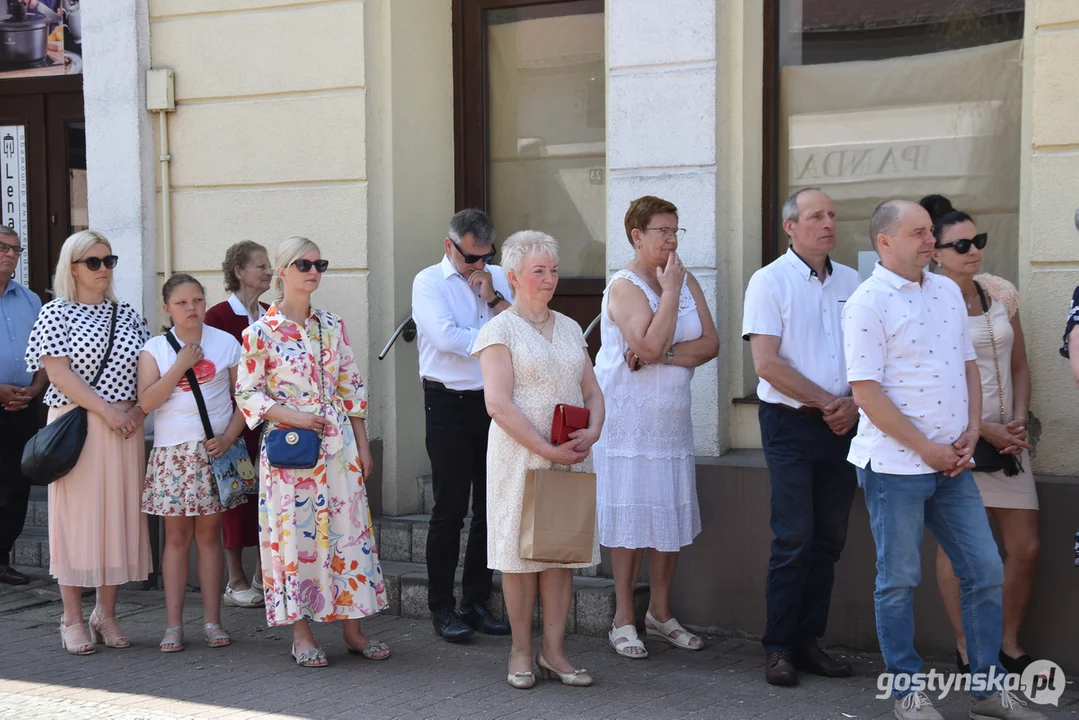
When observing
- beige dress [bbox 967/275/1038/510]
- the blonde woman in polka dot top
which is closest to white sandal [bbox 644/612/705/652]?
beige dress [bbox 967/275/1038/510]

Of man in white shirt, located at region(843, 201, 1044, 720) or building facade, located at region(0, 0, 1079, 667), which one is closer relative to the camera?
man in white shirt, located at region(843, 201, 1044, 720)

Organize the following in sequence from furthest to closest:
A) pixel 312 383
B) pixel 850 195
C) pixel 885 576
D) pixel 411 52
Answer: pixel 411 52 → pixel 850 195 → pixel 312 383 → pixel 885 576

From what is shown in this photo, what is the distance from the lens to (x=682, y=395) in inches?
229

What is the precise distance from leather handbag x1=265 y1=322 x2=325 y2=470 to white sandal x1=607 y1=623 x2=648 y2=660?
5.07ft

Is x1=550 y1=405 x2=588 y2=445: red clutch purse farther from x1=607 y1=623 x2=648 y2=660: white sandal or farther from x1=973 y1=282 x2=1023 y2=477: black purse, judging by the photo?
x1=973 y1=282 x2=1023 y2=477: black purse

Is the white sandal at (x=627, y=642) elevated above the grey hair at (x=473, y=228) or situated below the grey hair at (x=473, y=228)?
below

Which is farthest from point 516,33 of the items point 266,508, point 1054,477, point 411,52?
point 1054,477

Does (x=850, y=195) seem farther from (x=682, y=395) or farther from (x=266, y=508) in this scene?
(x=266, y=508)

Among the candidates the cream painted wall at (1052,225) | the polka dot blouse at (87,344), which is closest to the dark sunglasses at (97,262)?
the polka dot blouse at (87,344)

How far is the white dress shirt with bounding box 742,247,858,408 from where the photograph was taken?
17.4 feet

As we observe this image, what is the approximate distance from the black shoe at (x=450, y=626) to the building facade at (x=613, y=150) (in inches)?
42.3

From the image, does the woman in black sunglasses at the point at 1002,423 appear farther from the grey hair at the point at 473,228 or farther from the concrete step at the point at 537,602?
the grey hair at the point at 473,228

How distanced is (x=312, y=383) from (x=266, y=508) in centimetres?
57

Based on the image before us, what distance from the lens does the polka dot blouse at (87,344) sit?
6.00m
